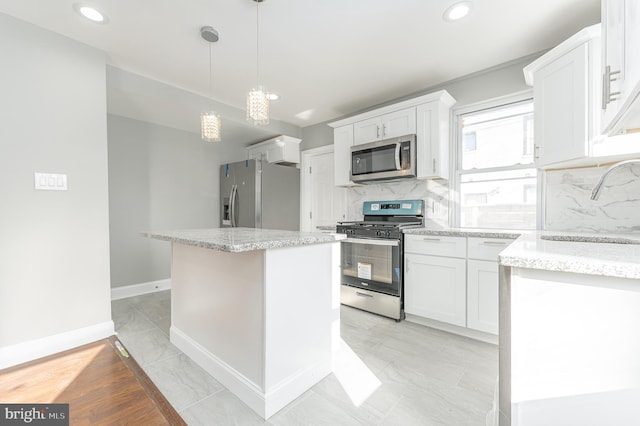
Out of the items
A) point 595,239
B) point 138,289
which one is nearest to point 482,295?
point 595,239

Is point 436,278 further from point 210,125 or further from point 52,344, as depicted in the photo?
point 52,344

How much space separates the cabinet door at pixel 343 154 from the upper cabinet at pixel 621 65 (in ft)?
7.76

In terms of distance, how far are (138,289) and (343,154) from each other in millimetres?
3149

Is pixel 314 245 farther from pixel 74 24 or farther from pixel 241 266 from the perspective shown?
pixel 74 24

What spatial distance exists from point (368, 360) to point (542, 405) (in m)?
1.28

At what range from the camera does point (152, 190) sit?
12.0 feet

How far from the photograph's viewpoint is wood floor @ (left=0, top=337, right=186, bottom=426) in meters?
1.46

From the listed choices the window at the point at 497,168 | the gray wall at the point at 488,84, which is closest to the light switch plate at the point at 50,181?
the gray wall at the point at 488,84

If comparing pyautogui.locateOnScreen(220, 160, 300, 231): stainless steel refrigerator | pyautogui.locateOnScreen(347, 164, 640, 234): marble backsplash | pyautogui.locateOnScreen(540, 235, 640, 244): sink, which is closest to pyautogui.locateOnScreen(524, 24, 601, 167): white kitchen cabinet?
pyautogui.locateOnScreen(347, 164, 640, 234): marble backsplash

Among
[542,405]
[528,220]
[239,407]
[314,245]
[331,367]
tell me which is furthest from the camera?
[528,220]

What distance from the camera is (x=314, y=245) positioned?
1.70m

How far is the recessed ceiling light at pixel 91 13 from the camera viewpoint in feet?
6.20

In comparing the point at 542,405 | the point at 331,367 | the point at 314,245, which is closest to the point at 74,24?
the point at 314,245
